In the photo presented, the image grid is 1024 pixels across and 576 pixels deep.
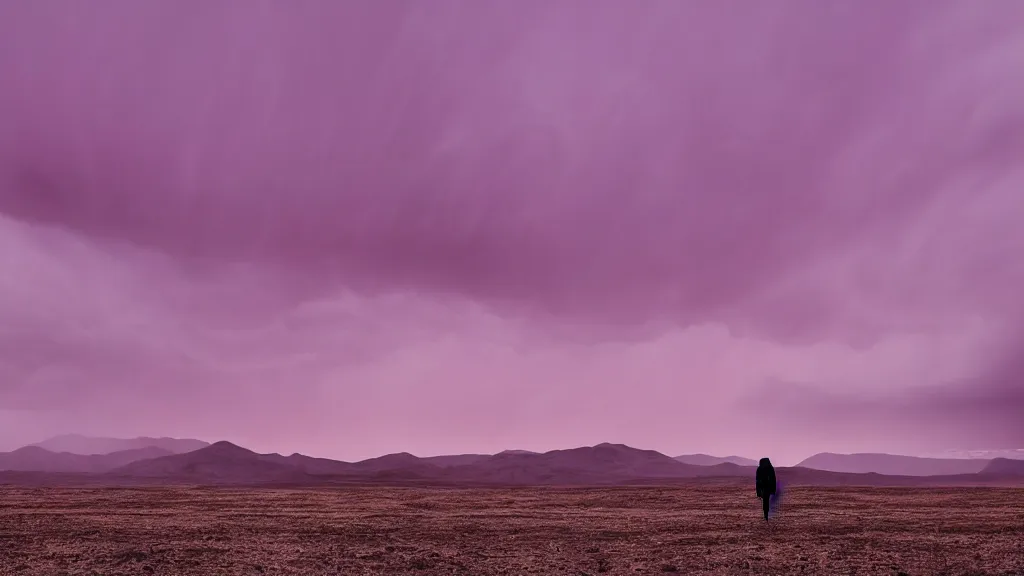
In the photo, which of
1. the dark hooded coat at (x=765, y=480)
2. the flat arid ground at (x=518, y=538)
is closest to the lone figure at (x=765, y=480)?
the dark hooded coat at (x=765, y=480)

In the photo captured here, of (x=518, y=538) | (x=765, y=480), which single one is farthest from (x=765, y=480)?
(x=518, y=538)

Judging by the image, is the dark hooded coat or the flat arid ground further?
the dark hooded coat

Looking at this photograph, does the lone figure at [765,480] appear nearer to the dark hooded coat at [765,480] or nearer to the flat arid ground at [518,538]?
the dark hooded coat at [765,480]

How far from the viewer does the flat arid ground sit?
26859 mm

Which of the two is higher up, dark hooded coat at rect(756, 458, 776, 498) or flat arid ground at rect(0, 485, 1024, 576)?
dark hooded coat at rect(756, 458, 776, 498)

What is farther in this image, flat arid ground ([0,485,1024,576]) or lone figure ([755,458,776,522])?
lone figure ([755,458,776,522])

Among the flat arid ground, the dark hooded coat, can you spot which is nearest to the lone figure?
the dark hooded coat

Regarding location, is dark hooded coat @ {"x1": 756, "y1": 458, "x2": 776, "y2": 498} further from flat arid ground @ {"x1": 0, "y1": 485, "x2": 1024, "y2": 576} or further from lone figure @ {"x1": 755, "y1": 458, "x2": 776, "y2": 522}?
flat arid ground @ {"x1": 0, "y1": 485, "x2": 1024, "y2": 576}

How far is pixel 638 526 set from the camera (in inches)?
1453

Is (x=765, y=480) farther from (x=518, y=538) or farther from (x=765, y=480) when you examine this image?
(x=518, y=538)

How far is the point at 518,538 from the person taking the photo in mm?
33156

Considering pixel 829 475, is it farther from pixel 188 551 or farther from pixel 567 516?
pixel 188 551

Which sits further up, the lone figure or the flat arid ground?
the lone figure

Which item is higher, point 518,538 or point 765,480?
point 765,480
